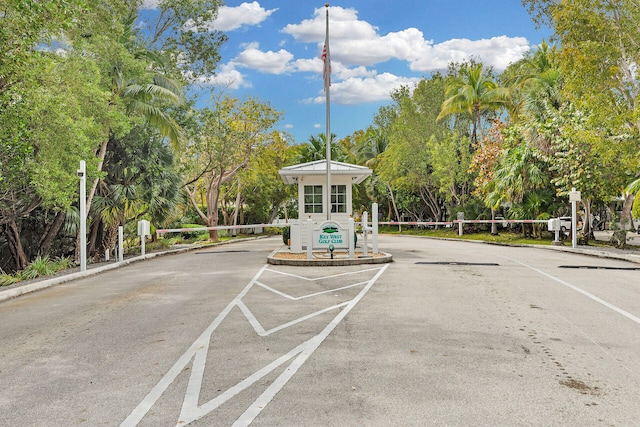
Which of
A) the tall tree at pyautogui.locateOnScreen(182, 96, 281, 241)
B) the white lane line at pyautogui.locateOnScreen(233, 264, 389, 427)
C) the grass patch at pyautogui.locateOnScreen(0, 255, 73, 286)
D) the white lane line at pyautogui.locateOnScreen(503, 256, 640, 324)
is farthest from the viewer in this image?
the tall tree at pyautogui.locateOnScreen(182, 96, 281, 241)

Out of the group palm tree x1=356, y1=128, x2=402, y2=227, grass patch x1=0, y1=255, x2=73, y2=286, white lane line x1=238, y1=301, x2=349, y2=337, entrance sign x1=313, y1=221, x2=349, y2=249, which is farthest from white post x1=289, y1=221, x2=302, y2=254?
palm tree x1=356, y1=128, x2=402, y2=227

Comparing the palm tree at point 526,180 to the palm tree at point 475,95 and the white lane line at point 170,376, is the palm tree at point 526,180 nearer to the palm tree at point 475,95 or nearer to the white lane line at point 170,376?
the palm tree at point 475,95

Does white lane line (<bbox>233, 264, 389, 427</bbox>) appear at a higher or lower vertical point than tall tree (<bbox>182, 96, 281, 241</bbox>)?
lower

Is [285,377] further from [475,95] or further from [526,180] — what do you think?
[475,95]

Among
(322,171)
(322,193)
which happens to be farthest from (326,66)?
(322,193)

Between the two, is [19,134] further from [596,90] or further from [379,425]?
[596,90]

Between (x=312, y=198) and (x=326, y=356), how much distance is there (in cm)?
1754

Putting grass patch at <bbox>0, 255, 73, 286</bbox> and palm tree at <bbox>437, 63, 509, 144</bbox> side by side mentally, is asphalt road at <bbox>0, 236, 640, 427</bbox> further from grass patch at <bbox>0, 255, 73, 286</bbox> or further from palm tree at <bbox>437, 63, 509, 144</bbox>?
palm tree at <bbox>437, 63, 509, 144</bbox>

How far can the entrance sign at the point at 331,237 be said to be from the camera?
16719mm

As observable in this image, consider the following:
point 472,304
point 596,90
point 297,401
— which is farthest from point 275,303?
point 596,90

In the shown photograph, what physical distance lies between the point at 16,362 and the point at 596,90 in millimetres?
18547

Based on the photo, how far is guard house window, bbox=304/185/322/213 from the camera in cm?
2292

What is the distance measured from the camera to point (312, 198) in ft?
75.4

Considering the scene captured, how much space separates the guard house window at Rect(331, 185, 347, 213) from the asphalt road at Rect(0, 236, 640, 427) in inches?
458
